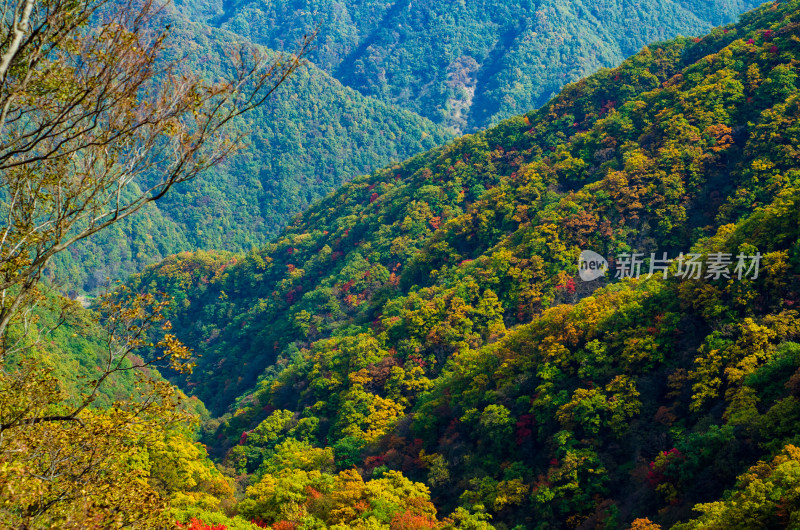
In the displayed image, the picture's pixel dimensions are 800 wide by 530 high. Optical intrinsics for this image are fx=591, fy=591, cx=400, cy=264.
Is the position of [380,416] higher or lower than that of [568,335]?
lower

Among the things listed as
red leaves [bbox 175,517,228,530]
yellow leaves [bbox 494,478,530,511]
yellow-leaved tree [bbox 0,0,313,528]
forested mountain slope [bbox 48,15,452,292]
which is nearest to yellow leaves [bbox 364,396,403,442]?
yellow leaves [bbox 494,478,530,511]

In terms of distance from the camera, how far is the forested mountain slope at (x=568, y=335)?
23.8 m

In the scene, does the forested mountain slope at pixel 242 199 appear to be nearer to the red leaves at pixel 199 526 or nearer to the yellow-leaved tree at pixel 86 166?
the red leaves at pixel 199 526

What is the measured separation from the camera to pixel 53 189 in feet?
32.0

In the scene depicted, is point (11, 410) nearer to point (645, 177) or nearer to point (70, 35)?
point (70, 35)

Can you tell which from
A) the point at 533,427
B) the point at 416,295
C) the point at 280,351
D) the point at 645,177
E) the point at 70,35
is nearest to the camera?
the point at 70,35

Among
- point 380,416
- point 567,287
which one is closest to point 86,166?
point 380,416

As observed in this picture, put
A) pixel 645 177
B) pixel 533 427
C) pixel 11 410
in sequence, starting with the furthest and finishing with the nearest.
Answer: pixel 645 177, pixel 533 427, pixel 11 410

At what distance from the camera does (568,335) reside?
106 feet

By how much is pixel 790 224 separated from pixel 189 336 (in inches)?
3593

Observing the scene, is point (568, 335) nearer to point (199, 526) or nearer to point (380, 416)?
point (380, 416)

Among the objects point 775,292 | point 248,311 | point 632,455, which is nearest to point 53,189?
point 632,455

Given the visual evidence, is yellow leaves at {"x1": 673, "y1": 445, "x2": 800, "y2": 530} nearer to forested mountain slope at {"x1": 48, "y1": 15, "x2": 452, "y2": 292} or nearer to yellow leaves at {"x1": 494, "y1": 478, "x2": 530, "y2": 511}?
yellow leaves at {"x1": 494, "y1": 478, "x2": 530, "y2": 511}

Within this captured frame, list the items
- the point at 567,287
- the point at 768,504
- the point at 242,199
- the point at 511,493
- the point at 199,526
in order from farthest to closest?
1. the point at 242,199
2. the point at 567,287
3. the point at 511,493
4. the point at 199,526
5. the point at 768,504
